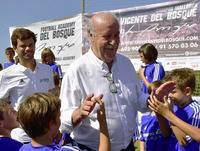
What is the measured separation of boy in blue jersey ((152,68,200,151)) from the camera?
3.78m

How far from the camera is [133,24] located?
9.87 metres

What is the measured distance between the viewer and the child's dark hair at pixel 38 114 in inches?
110

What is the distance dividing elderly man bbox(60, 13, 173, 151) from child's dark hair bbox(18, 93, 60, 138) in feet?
1.41

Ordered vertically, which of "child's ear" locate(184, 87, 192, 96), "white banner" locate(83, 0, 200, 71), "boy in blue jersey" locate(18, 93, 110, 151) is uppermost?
"white banner" locate(83, 0, 200, 71)

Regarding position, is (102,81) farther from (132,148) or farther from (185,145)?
(185,145)

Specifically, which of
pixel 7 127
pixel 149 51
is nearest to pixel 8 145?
pixel 7 127

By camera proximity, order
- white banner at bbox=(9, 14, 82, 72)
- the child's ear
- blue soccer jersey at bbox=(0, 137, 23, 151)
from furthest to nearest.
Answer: white banner at bbox=(9, 14, 82, 72), the child's ear, blue soccer jersey at bbox=(0, 137, 23, 151)

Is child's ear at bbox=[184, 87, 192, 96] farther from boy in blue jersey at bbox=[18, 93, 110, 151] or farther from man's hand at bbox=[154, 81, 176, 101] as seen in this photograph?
boy in blue jersey at bbox=[18, 93, 110, 151]

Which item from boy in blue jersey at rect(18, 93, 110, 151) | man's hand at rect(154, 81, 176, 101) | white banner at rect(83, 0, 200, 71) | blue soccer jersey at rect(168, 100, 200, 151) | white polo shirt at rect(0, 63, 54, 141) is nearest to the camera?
boy in blue jersey at rect(18, 93, 110, 151)

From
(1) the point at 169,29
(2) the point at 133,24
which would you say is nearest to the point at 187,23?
(1) the point at 169,29

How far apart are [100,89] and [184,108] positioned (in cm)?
86

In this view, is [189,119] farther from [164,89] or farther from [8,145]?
[8,145]

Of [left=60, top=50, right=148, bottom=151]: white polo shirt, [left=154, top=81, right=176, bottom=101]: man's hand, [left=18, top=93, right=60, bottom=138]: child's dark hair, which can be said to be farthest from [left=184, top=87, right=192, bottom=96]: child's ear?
[left=18, top=93, right=60, bottom=138]: child's dark hair

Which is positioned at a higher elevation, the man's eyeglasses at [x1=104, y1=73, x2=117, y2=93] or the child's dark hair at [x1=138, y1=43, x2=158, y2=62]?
the child's dark hair at [x1=138, y1=43, x2=158, y2=62]
